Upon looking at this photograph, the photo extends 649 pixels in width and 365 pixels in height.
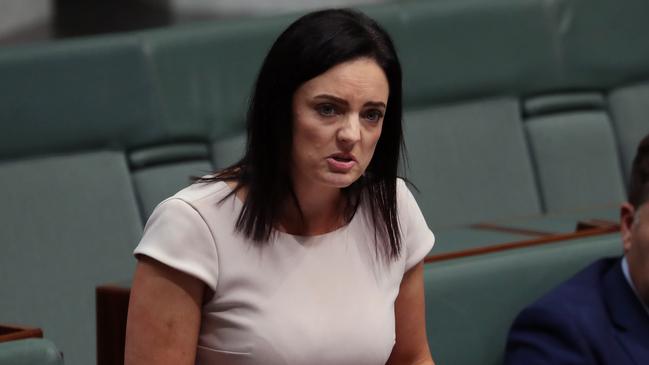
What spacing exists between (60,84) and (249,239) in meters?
0.43

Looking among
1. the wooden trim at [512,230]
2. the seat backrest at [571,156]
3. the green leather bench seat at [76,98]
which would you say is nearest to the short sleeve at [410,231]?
the wooden trim at [512,230]

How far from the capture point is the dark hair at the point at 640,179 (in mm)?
698

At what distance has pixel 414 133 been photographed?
1.06 metres

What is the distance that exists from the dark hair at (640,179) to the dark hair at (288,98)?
0.65 ft

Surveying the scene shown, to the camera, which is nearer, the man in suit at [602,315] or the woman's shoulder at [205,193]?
the woman's shoulder at [205,193]

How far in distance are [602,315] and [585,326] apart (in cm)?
2

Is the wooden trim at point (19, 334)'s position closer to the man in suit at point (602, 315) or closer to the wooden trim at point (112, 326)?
the wooden trim at point (112, 326)

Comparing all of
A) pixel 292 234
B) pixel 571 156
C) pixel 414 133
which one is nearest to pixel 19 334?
pixel 292 234

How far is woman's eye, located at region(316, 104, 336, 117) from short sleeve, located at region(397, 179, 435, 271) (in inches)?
3.3

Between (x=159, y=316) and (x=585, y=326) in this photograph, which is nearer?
(x=159, y=316)

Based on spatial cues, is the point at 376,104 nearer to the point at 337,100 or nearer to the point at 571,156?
the point at 337,100

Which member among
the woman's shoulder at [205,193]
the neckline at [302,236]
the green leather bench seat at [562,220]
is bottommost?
the green leather bench seat at [562,220]

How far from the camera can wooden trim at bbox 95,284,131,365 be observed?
610mm

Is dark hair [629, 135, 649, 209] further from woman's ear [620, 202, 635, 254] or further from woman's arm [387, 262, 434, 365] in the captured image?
woman's arm [387, 262, 434, 365]
